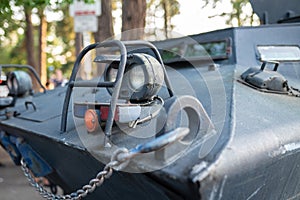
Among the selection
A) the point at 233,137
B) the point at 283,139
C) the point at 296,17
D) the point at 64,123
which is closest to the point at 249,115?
the point at 283,139

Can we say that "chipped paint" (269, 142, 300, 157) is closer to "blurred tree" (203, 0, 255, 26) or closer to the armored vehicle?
the armored vehicle

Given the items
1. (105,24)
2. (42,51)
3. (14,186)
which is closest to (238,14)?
(105,24)

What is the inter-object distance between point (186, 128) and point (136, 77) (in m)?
0.60

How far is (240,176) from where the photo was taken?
5.18ft

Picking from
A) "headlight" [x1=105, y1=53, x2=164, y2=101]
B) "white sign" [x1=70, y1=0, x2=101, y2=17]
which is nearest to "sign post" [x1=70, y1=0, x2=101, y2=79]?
"white sign" [x1=70, y1=0, x2=101, y2=17]

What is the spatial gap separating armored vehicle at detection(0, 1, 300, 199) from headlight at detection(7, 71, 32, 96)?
3.74 feet

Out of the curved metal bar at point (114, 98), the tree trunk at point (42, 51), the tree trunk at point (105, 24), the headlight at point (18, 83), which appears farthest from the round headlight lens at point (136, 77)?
the tree trunk at point (42, 51)

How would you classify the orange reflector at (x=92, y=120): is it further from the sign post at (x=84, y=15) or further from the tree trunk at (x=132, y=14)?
the tree trunk at (x=132, y=14)

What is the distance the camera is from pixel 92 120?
198 centimetres

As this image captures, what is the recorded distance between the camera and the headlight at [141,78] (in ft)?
6.38

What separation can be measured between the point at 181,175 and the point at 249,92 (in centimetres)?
91

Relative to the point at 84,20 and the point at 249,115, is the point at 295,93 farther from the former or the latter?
the point at 84,20

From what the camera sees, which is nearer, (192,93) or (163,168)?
(163,168)

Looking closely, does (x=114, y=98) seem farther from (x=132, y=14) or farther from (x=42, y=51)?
(x=42, y=51)
